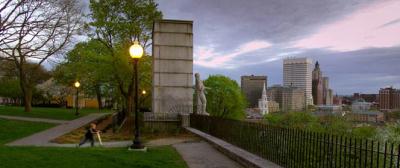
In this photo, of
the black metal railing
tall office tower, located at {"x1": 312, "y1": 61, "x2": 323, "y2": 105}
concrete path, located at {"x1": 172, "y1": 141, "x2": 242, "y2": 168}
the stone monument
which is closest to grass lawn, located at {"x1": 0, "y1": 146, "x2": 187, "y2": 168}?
concrete path, located at {"x1": 172, "y1": 141, "x2": 242, "y2": 168}

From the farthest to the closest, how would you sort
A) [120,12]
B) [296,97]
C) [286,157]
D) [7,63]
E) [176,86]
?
[296,97] → [7,63] → [120,12] → [176,86] → [286,157]

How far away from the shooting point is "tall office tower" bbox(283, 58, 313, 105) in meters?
91.5

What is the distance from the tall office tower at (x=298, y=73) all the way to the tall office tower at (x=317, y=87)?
52.3 inches

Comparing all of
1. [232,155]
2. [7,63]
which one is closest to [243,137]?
[232,155]

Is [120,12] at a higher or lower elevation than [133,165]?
higher

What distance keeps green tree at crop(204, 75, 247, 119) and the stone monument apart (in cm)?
4189

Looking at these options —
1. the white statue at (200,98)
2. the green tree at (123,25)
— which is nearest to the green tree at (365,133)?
the white statue at (200,98)

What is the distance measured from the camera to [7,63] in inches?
2127

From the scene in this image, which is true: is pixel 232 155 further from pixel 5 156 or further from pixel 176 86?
pixel 176 86

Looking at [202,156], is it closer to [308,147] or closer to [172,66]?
[308,147]

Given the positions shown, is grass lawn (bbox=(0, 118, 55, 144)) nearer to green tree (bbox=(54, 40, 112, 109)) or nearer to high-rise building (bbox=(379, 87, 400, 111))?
green tree (bbox=(54, 40, 112, 109))

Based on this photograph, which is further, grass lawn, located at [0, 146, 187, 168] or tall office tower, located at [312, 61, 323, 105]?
tall office tower, located at [312, 61, 323, 105]

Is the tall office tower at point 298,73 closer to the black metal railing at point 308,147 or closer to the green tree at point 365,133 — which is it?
the green tree at point 365,133

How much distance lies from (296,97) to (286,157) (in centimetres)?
6570
